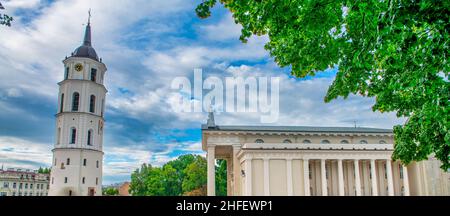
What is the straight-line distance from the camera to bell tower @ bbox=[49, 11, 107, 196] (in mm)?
55906

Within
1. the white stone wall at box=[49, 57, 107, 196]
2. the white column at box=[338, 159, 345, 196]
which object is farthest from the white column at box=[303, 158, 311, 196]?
the white stone wall at box=[49, 57, 107, 196]

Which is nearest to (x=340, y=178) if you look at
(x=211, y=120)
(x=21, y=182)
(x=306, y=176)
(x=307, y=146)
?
(x=306, y=176)

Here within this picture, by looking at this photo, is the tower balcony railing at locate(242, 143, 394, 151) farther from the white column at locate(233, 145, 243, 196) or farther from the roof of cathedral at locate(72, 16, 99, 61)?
the roof of cathedral at locate(72, 16, 99, 61)

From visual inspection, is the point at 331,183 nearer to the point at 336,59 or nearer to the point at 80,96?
the point at 336,59

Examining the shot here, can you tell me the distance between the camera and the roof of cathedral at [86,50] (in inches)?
2533

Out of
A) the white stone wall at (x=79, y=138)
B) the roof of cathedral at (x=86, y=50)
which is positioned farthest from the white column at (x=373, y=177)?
the roof of cathedral at (x=86, y=50)

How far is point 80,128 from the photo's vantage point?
5778cm

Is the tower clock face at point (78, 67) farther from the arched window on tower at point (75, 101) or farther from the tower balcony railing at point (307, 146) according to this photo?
the tower balcony railing at point (307, 146)

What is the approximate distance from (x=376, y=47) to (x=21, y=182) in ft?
385

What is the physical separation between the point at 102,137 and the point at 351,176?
41631 mm

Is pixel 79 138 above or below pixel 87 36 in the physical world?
below

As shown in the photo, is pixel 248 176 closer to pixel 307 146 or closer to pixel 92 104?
pixel 307 146
